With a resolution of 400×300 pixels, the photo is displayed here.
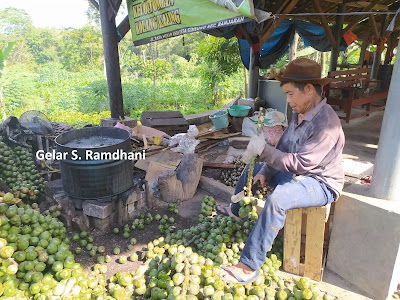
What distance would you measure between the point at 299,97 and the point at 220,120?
4616 mm

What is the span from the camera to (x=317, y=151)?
2.43m

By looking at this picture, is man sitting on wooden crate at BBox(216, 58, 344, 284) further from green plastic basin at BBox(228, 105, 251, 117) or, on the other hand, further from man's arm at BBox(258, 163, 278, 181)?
green plastic basin at BBox(228, 105, 251, 117)

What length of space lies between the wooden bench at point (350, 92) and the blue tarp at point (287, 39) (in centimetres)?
380

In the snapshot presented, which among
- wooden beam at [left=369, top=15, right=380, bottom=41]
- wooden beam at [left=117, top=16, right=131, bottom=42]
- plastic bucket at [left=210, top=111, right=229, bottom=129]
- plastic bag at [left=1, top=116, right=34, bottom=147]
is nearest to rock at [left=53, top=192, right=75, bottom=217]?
plastic bag at [left=1, top=116, right=34, bottom=147]

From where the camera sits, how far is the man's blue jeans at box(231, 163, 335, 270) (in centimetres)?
251

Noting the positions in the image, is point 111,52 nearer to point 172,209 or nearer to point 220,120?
point 220,120

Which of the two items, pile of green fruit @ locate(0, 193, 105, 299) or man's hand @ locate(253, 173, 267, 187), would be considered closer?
pile of green fruit @ locate(0, 193, 105, 299)

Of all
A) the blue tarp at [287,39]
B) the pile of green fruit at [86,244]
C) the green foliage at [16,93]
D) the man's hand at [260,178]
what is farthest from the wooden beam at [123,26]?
the green foliage at [16,93]

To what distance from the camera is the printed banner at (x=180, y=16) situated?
12.7 ft

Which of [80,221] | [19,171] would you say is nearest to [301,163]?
[80,221]

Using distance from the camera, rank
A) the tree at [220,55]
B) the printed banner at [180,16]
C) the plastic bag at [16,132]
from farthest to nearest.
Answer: the tree at [220,55] < the plastic bag at [16,132] < the printed banner at [180,16]

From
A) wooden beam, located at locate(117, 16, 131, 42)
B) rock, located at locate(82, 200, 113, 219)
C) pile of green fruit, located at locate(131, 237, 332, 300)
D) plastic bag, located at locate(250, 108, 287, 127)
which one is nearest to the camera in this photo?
pile of green fruit, located at locate(131, 237, 332, 300)

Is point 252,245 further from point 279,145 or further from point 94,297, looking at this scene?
point 94,297

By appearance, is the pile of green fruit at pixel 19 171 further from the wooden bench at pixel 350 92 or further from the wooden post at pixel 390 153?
the wooden bench at pixel 350 92
